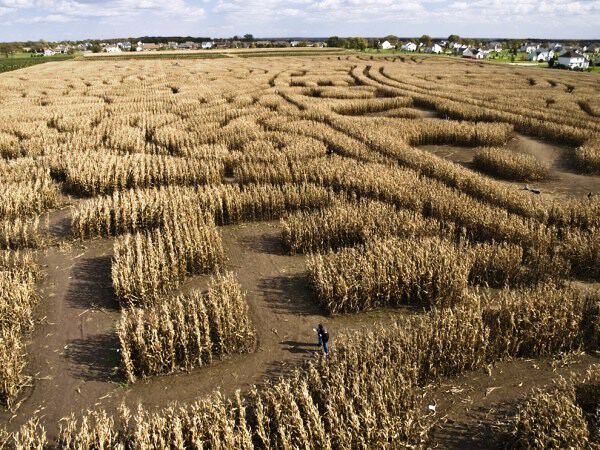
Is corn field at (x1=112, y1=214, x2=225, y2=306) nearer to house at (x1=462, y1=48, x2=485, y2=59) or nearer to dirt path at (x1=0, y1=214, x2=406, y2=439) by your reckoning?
dirt path at (x1=0, y1=214, x2=406, y2=439)

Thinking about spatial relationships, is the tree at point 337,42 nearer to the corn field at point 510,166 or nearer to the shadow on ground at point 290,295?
the corn field at point 510,166

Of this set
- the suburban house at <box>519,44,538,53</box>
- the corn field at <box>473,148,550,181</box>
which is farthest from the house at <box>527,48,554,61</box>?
the corn field at <box>473,148,550,181</box>

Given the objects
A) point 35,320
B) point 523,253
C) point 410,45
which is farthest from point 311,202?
point 410,45

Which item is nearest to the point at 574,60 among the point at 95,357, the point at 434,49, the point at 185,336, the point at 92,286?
the point at 434,49

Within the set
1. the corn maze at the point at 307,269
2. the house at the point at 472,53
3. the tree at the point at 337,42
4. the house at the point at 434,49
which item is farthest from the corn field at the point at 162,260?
the house at the point at 434,49

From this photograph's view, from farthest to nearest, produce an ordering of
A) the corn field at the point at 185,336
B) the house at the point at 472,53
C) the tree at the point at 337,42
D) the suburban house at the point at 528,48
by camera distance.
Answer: the suburban house at the point at 528,48 < the tree at the point at 337,42 < the house at the point at 472,53 < the corn field at the point at 185,336

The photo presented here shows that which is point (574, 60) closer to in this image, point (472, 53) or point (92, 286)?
point (472, 53)
